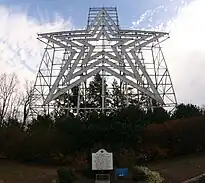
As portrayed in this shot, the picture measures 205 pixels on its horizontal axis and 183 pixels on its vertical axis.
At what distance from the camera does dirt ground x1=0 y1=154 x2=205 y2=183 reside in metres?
20.8

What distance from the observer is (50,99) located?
28859mm

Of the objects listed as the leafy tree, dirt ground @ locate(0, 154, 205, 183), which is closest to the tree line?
dirt ground @ locate(0, 154, 205, 183)

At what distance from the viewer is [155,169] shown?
2294 cm

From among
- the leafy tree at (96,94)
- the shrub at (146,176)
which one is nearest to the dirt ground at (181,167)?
the shrub at (146,176)

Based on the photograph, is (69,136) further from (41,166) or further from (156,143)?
(156,143)

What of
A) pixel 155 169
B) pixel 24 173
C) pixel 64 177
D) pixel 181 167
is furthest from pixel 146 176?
pixel 24 173

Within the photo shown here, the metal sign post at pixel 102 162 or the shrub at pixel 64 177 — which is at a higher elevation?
the metal sign post at pixel 102 162

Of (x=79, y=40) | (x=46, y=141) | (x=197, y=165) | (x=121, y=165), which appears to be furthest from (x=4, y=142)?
(x=197, y=165)

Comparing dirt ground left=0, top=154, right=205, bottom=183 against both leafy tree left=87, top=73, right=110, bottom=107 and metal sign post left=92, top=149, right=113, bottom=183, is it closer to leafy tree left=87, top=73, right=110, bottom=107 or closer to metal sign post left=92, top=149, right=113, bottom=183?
metal sign post left=92, top=149, right=113, bottom=183

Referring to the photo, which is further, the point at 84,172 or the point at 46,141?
the point at 46,141

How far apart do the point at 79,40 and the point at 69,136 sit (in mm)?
9581

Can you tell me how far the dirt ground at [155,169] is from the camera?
20750 mm

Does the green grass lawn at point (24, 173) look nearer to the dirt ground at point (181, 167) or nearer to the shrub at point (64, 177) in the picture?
the shrub at point (64, 177)

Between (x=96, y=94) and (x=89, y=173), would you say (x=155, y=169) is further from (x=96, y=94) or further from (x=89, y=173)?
(x=96, y=94)
